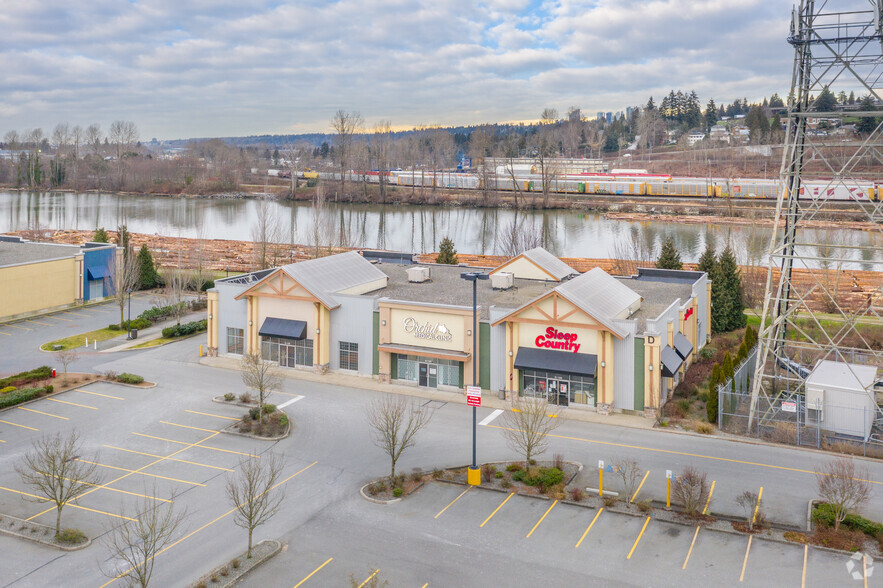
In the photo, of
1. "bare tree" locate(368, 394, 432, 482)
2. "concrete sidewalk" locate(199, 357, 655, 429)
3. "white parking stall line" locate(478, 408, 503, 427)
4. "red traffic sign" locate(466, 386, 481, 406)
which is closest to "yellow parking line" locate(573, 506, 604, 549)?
"red traffic sign" locate(466, 386, 481, 406)

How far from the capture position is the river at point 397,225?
3452 inches

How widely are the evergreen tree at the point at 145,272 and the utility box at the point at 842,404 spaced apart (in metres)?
48.4

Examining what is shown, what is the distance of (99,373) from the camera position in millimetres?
37469

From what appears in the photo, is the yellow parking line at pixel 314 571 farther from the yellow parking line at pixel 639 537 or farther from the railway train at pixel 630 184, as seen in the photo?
the railway train at pixel 630 184

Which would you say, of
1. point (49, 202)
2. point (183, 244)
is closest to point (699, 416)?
point (183, 244)

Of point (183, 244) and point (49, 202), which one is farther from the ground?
point (49, 202)

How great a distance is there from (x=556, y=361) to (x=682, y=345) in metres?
7.51

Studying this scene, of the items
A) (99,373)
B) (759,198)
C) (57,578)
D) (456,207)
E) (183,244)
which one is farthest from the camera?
(456,207)

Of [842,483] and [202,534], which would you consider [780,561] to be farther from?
[202,534]

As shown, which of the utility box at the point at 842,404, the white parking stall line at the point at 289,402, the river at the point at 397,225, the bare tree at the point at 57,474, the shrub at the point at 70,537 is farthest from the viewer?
the river at the point at 397,225

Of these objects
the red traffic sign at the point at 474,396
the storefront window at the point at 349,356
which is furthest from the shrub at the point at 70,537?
the storefront window at the point at 349,356

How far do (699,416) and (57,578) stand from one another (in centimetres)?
2472

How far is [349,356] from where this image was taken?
3812 centimetres

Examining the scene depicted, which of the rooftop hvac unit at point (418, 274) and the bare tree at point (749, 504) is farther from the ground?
the rooftop hvac unit at point (418, 274)
